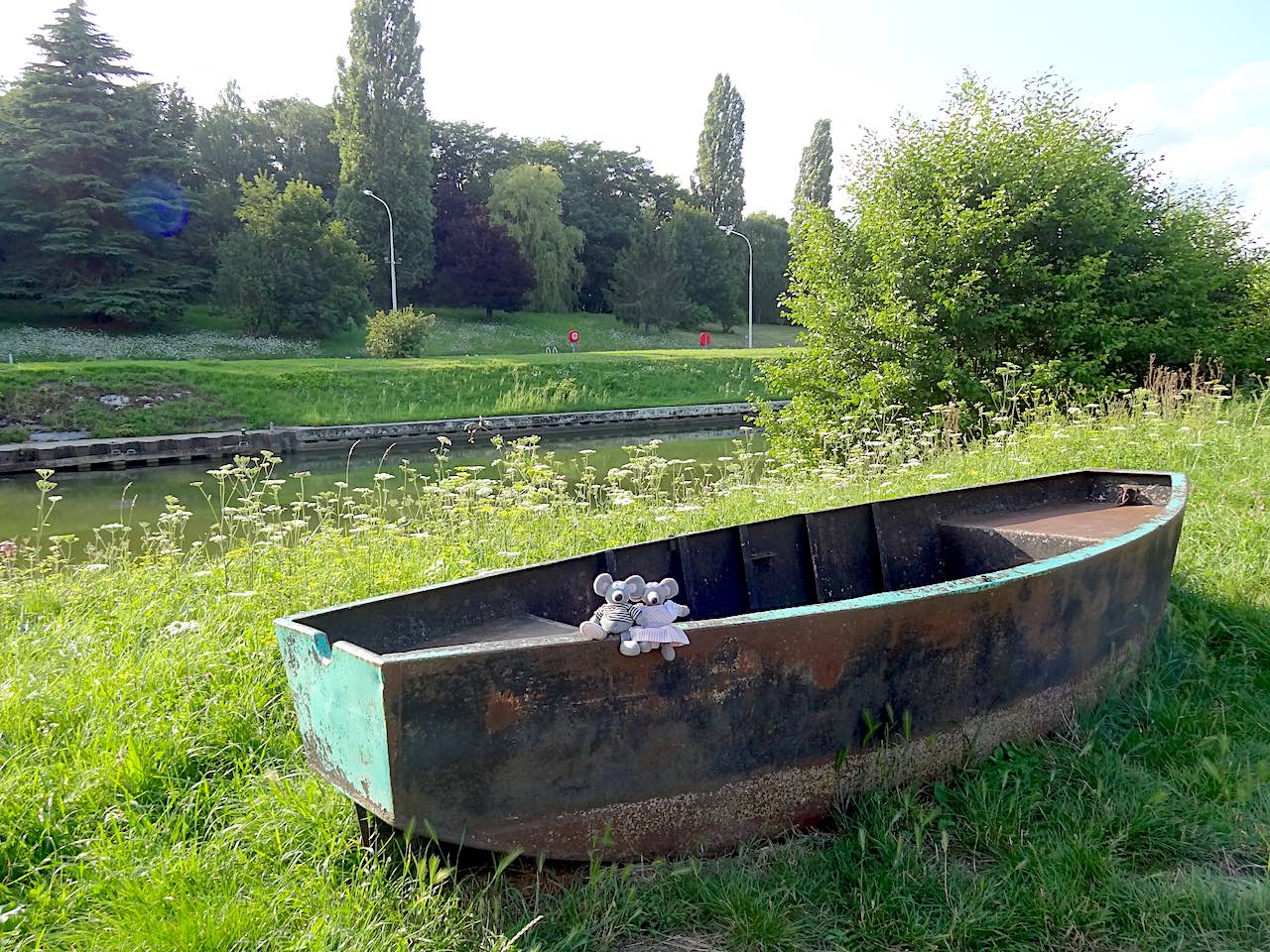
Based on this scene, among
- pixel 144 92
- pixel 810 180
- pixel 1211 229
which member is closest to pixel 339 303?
pixel 144 92

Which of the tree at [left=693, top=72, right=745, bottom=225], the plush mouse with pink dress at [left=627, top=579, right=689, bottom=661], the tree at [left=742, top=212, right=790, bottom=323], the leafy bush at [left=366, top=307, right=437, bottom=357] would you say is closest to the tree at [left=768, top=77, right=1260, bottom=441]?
the plush mouse with pink dress at [left=627, top=579, right=689, bottom=661]

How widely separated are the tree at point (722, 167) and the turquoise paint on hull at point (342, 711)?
6261 cm

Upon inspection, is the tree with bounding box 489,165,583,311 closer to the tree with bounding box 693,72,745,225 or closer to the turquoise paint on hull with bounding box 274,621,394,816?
the tree with bounding box 693,72,745,225

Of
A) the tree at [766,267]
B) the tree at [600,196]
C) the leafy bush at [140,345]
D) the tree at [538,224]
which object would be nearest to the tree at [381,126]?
the tree at [538,224]

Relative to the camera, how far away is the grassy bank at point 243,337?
34.0 meters

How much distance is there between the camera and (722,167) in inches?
2484

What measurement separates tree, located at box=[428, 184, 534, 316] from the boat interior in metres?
47.7

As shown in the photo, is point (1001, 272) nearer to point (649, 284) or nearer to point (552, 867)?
point (552, 867)

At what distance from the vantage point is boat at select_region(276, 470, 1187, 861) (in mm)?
2441

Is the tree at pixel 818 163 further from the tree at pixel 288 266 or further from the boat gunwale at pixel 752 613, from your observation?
the boat gunwale at pixel 752 613

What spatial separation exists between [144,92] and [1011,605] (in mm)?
45724

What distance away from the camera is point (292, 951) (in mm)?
2330

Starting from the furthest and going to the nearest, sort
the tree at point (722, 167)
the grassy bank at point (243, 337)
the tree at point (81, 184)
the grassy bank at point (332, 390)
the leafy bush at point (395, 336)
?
the tree at point (722, 167) < the tree at point (81, 184) < the grassy bank at point (243, 337) < the leafy bush at point (395, 336) < the grassy bank at point (332, 390)

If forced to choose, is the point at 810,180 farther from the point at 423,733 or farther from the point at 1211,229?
the point at 423,733
